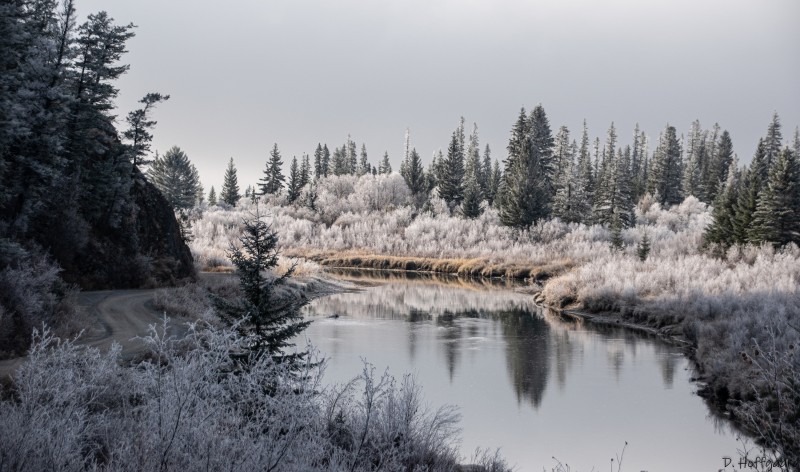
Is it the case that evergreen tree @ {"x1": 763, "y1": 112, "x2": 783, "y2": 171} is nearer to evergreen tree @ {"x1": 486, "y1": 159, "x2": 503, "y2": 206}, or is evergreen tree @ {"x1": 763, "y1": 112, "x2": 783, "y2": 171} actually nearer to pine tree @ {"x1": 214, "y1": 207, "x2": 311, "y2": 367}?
evergreen tree @ {"x1": 486, "y1": 159, "x2": 503, "y2": 206}

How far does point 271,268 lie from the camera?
96.0 ft

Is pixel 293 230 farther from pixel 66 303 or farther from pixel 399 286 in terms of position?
pixel 66 303

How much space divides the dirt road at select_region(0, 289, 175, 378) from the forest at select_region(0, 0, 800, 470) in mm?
→ 762

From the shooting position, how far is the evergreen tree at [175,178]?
8088 centimetres

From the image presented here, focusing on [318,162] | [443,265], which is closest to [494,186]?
[443,265]

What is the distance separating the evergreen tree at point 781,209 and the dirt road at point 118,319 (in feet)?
123

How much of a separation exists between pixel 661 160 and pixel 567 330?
73600 mm

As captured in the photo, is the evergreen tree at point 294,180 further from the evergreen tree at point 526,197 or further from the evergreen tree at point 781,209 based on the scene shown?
the evergreen tree at point 781,209

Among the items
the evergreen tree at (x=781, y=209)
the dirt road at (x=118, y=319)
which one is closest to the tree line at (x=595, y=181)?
the evergreen tree at (x=781, y=209)

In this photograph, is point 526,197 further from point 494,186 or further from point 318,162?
point 318,162

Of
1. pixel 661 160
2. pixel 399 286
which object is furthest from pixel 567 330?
pixel 661 160

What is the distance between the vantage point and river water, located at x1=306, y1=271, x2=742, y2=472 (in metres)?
15.1

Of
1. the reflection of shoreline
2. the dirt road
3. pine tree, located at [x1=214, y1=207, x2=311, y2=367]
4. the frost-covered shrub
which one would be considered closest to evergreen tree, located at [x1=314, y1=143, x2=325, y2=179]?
the reflection of shoreline

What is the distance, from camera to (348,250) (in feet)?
227
